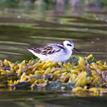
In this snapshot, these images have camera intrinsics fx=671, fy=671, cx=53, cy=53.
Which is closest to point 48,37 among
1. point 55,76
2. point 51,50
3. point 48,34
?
point 48,34

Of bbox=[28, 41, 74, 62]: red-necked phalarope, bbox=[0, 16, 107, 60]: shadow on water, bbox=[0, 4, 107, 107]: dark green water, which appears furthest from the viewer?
bbox=[0, 16, 107, 60]: shadow on water

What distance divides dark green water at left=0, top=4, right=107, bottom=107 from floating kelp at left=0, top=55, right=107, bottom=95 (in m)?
0.43

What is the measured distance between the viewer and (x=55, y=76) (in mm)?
12594

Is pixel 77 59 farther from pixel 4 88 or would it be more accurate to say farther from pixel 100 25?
pixel 100 25

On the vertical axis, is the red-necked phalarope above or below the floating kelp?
above

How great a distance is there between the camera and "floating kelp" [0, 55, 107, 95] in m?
12.4

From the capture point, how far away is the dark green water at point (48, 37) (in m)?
11.4

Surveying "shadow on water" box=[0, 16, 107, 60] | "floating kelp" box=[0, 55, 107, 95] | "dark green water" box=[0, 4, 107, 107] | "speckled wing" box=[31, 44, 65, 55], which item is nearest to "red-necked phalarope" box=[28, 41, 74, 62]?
"speckled wing" box=[31, 44, 65, 55]

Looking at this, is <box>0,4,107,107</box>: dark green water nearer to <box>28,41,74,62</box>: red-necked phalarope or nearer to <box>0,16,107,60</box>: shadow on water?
<box>0,16,107,60</box>: shadow on water

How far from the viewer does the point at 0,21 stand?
1046 inches

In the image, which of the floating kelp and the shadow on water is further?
the shadow on water

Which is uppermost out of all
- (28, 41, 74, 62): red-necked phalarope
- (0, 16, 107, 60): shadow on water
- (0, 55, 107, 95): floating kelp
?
(0, 16, 107, 60): shadow on water

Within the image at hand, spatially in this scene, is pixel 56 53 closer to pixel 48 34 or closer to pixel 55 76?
pixel 55 76

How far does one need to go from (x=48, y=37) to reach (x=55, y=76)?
27.5ft
